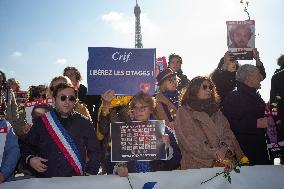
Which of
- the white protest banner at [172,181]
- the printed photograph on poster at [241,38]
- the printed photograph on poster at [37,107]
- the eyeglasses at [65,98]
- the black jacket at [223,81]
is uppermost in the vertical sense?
the printed photograph on poster at [241,38]

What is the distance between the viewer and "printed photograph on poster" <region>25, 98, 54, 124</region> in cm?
503

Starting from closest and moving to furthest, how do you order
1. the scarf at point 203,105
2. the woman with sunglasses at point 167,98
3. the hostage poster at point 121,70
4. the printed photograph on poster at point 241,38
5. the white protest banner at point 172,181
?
the white protest banner at point 172,181 < the scarf at point 203,105 < the hostage poster at point 121,70 < the woman with sunglasses at point 167,98 < the printed photograph on poster at point 241,38

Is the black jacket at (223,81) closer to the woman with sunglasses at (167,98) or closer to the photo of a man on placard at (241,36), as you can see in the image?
the photo of a man on placard at (241,36)

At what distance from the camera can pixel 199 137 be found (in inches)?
181

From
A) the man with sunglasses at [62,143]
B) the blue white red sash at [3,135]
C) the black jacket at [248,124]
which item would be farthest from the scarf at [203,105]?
the blue white red sash at [3,135]

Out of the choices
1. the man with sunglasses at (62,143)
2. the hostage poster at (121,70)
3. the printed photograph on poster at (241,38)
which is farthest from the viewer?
the printed photograph on poster at (241,38)

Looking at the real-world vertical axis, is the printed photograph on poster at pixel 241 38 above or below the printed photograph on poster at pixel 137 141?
above

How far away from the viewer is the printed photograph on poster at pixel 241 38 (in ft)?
21.6

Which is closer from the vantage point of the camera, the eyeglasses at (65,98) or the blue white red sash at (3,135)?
the blue white red sash at (3,135)

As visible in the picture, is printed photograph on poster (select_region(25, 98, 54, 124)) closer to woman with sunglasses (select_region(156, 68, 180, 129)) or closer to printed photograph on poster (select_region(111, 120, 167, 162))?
printed photograph on poster (select_region(111, 120, 167, 162))

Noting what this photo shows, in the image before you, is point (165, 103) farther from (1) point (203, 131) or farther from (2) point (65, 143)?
(2) point (65, 143)

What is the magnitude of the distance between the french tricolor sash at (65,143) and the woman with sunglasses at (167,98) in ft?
4.96

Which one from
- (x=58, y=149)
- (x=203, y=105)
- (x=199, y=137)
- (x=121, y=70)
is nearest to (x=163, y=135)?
(x=199, y=137)

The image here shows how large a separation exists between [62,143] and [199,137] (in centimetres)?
166
